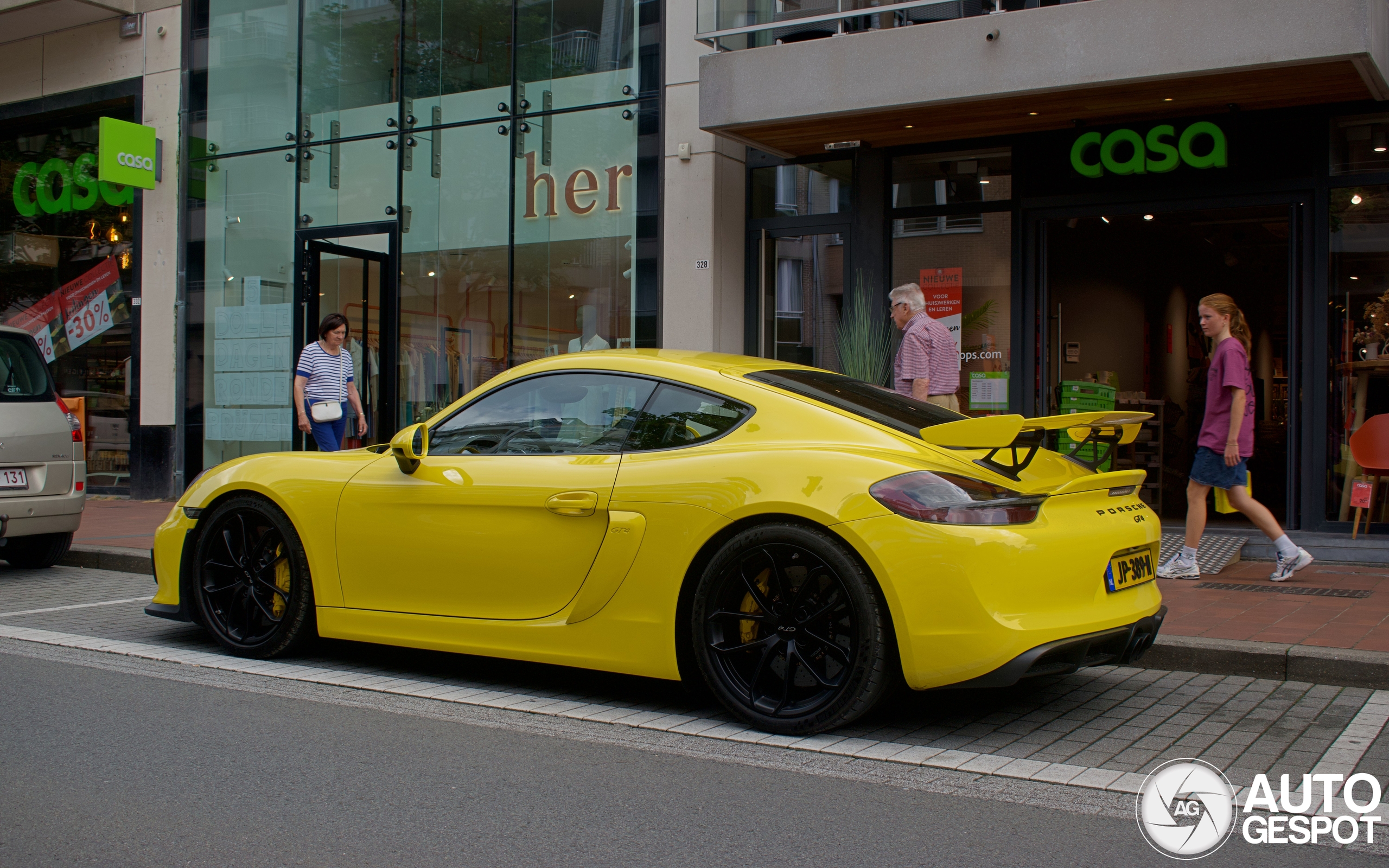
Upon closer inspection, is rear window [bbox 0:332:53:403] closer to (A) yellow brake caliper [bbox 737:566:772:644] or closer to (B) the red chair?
(A) yellow brake caliper [bbox 737:566:772:644]

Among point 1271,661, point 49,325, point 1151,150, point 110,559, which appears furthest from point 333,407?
point 49,325

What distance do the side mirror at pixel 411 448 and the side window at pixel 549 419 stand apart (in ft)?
0.24

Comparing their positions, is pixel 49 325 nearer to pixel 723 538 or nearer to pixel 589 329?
pixel 589 329

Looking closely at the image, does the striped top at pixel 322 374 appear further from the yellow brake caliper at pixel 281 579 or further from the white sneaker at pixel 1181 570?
the white sneaker at pixel 1181 570

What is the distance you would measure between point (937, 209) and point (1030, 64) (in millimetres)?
2135

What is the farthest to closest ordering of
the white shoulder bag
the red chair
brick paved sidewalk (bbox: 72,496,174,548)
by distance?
brick paved sidewalk (bbox: 72,496,174,548), the white shoulder bag, the red chair

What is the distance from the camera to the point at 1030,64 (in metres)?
8.66

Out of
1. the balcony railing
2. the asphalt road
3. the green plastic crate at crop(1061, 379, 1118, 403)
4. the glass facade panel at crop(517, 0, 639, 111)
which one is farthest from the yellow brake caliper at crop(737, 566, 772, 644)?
the glass facade panel at crop(517, 0, 639, 111)

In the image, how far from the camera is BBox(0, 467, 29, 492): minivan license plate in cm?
848

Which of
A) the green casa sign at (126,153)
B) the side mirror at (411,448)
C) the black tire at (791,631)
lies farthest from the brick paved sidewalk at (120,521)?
the black tire at (791,631)

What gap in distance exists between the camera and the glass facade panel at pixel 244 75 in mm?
14000

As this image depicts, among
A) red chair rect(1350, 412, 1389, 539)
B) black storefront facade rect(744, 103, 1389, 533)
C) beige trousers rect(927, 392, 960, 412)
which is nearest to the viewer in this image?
beige trousers rect(927, 392, 960, 412)

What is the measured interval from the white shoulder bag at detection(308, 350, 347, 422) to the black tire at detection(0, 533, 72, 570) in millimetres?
1980

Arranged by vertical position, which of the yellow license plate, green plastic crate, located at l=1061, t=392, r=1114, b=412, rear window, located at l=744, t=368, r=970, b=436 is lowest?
the yellow license plate
